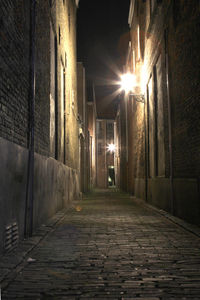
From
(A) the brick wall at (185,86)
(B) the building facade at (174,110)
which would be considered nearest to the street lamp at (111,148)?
→ (B) the building facade at (174,110)

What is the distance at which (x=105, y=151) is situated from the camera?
1890 inches

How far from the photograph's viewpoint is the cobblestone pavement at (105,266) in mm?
3115

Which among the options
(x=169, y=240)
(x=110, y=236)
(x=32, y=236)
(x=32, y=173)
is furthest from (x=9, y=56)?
(x=169, y=240)

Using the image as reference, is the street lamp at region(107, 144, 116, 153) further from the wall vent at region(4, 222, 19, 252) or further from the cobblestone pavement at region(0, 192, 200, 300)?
the wall vent at region(4, 222, 19, 252)

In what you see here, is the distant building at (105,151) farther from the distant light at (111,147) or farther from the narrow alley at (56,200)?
the narrow alley at (56,200)

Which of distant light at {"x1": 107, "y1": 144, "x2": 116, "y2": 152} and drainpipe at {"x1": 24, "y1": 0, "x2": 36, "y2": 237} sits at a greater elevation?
distant light at {"x1": 107, "y1": 144, "x2": 116, "y2": 152}

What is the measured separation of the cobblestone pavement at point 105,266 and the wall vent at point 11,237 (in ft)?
0.50

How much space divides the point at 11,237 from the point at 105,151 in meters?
43.2

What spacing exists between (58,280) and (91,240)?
7.48 ft

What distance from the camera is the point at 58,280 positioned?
3.46 m

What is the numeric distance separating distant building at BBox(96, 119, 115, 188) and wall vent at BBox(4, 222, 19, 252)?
40851 mm

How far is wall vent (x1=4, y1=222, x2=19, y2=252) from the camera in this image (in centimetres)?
463

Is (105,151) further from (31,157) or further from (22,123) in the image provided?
(22,123)

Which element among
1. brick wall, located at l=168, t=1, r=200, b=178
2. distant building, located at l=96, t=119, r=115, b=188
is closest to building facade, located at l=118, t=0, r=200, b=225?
brick wall, located at l=168, t=1, r=200, b=178
